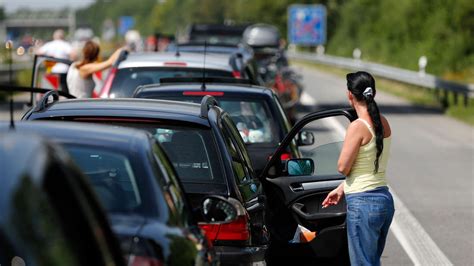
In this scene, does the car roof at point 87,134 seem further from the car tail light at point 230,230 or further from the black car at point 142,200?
the car tail light at point 230,230

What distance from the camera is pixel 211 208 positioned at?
19.4ft

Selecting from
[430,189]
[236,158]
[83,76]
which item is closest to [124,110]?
[236,158]

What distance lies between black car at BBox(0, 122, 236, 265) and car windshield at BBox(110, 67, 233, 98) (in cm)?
730

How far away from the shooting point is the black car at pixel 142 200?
4760 mm

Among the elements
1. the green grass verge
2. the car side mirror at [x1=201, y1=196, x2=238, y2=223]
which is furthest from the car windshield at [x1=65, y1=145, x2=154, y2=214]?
the green grass verge

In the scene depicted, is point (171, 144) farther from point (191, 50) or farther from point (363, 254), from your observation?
point (191, 50)

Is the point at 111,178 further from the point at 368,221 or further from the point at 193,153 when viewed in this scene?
the point at 368,221

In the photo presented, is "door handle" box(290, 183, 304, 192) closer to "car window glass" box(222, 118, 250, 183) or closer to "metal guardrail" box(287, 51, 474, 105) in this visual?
"car window glass" box(222, 118, 250, 183)

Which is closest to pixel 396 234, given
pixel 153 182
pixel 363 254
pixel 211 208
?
pixel 363 254

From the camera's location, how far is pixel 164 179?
5.33 meters

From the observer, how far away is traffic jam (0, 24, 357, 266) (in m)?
3.54

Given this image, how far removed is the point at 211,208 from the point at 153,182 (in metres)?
0.82

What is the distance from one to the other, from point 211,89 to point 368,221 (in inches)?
133

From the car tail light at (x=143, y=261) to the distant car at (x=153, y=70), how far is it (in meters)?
8.04
